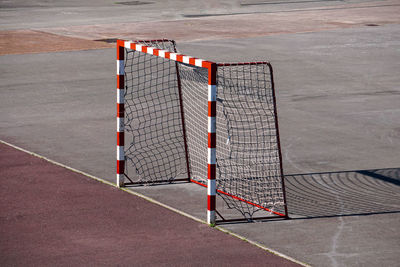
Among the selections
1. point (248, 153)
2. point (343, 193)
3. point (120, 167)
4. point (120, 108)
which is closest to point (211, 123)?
point (120, 108)

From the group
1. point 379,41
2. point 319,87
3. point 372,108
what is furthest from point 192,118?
point 379,41

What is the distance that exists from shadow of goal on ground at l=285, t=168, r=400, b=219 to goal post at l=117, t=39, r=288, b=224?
0.87 ft

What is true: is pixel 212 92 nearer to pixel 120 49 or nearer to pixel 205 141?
pixel 120 49

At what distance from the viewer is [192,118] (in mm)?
13383

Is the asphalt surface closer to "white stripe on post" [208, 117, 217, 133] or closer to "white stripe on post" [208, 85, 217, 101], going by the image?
"white stripe on post" [208, 117, 217, 133]

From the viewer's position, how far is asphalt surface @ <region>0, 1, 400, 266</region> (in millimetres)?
9312

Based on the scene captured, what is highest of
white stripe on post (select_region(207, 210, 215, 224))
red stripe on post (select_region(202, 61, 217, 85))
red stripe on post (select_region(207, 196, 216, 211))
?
red stripe on post (select_region(202, 61, 217, 85))

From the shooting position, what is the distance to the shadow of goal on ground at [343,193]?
384 inches

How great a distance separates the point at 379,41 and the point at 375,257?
18.3m

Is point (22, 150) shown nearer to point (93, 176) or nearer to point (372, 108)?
point (93, 176)

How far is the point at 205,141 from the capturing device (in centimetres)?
1248

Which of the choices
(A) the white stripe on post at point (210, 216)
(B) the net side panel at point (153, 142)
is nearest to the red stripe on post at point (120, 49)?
(B) the net side panel at point (153, 142)

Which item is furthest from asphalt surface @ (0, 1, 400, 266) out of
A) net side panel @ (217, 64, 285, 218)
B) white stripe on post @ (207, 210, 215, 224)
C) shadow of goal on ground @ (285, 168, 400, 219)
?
net side panel @ (217, 64, 285, 218)

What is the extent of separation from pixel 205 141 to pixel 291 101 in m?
4.52
